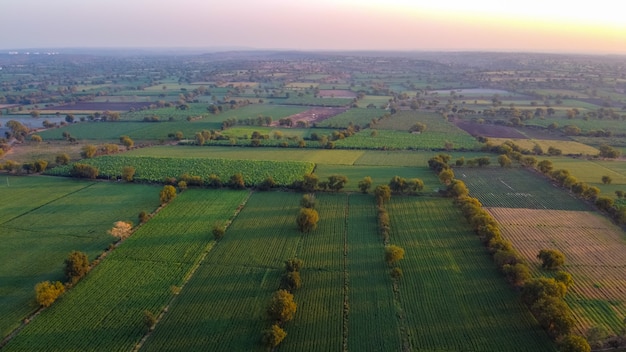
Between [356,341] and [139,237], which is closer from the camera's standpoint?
[356,341]

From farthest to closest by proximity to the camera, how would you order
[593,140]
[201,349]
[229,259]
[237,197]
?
[593,140], [237,197], [229,259], [201,349]

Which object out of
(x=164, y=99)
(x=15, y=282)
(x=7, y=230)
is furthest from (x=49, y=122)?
(x=15, y=282)

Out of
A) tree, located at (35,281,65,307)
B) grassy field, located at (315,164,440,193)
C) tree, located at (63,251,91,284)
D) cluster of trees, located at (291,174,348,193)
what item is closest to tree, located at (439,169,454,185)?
grassy field, located at (315,164,440,193)

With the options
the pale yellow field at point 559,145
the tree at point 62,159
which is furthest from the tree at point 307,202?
the pale yellow field at point 559,145

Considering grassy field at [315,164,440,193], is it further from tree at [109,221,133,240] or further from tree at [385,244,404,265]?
tree at [109,221,133,240]

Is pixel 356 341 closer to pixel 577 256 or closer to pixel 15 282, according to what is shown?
pixel 577 256

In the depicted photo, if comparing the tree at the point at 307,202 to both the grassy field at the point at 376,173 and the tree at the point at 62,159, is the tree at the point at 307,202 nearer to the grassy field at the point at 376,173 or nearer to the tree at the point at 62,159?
the grassy field at the point at 376,173
